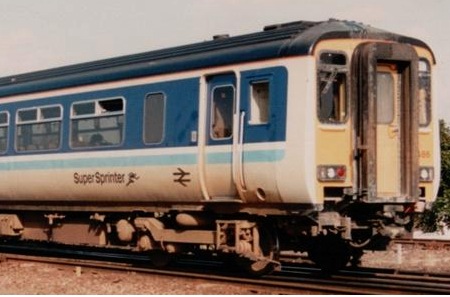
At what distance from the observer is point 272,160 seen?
1217 centimetres

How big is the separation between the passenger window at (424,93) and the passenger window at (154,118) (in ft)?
13.7

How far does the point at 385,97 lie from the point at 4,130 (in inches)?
325

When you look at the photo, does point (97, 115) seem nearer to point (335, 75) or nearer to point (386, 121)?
point (335, 75)

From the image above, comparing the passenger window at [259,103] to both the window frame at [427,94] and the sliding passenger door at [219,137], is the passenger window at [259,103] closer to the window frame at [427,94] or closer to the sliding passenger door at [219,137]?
the sliding passenger door at [219,137]

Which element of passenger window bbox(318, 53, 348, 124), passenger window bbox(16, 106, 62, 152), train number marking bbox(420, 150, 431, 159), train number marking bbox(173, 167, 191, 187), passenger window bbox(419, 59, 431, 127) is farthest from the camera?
passenger window bbox(16, 106, 62, 152)

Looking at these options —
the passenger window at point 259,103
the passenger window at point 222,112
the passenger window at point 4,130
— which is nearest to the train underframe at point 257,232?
the passenger window at point 222,112

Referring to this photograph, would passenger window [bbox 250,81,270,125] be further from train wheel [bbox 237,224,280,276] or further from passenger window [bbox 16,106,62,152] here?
passenger window [bbox 16,106,62,152]

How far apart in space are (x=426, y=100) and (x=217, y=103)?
3350 mm

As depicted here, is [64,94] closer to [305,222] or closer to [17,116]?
[17,116]

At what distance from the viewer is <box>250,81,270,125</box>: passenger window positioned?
12.5 meters

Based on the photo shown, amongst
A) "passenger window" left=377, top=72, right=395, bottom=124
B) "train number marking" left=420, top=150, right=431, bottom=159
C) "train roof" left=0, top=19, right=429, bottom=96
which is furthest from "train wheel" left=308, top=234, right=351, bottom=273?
"train roof" left=0, top=19, right=429, bottom=96

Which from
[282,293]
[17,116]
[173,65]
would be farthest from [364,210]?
[17,116]

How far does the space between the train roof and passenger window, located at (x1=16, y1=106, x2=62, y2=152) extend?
495mm

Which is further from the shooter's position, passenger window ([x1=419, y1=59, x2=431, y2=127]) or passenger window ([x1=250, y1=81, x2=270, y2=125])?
passenger window ([x1=419, y1=59, x2=431, y2=127])
